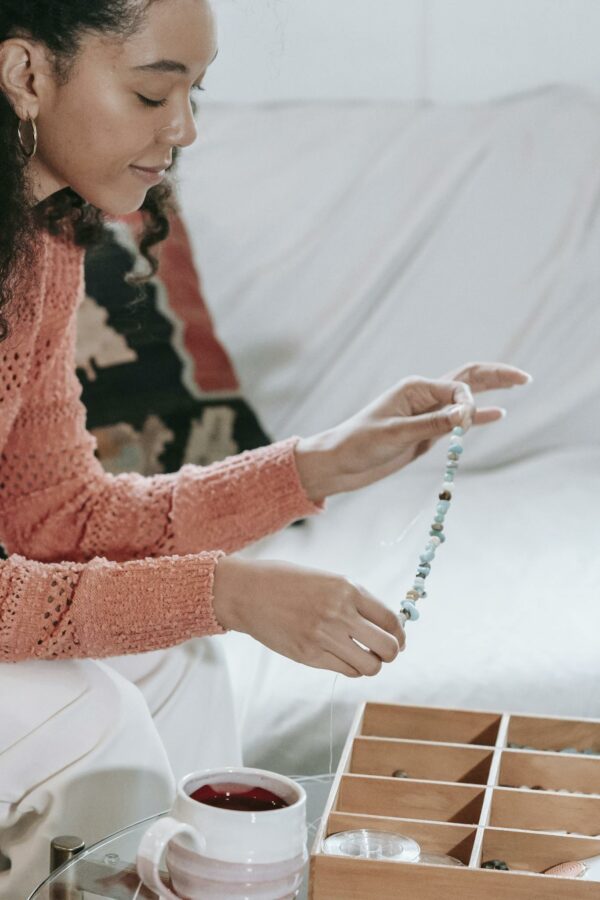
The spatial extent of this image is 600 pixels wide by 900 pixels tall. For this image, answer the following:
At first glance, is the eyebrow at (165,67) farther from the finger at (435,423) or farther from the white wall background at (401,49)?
the white wall background at (401,49)

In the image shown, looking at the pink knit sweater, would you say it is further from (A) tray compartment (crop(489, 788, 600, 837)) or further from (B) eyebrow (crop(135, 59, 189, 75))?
(A) tray compartment (crop(489, 788, 600, 837))

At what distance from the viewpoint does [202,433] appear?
1963mm

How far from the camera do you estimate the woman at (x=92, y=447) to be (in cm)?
106

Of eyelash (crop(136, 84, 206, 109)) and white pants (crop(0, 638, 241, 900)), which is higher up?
eyelash (crop(136, 84, 206, 109))

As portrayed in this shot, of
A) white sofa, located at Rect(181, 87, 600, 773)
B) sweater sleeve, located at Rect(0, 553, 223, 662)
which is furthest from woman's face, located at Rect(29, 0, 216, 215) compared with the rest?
white sofa, located at Rect(181, 87, 600, 773)

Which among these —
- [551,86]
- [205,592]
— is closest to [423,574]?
[205,592]

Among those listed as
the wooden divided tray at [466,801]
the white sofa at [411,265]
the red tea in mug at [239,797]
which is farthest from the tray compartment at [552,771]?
the white sofa at [411,265]

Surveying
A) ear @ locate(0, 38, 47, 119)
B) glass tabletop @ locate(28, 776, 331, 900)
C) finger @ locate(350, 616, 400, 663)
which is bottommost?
glass tabletop @ locate(28, 776, 331, 900)

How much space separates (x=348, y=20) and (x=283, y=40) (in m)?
0.14

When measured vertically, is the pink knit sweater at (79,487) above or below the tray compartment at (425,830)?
above

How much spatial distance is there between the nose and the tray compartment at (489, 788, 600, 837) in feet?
2.03

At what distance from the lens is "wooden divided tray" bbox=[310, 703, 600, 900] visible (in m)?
0.80

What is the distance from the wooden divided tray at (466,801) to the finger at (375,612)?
10 cm

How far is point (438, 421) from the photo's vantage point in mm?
1287
